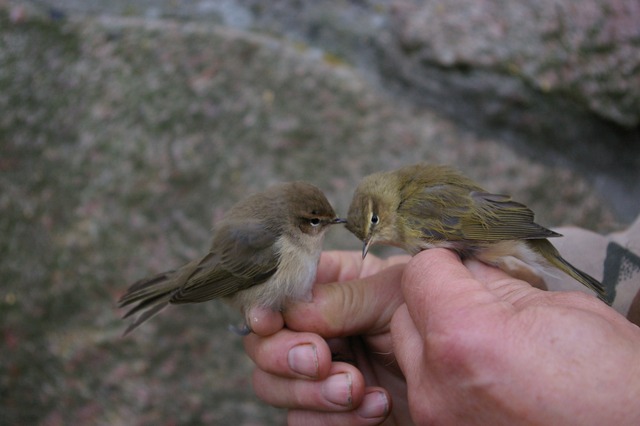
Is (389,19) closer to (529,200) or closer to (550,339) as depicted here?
(529,200)

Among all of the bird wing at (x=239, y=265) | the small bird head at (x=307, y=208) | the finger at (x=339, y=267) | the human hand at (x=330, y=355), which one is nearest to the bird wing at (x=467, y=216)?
the human hand at (x=330, y=355)

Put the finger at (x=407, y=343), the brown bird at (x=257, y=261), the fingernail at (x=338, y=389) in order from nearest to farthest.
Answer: the finger at (x=407, y=343) < the fingernail at (x=338, y=389) < the brown bird at (x=257, y=261)

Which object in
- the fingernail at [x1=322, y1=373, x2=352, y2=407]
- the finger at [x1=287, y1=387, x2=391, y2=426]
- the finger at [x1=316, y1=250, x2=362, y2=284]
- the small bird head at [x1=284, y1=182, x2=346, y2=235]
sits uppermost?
the small bird head at [x1=284, y1=182, x2=346, y2=235]

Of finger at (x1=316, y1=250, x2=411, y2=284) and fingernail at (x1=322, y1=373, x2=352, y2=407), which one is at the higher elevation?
finger at (x1=316, y1=250, x2=411, y2=284)

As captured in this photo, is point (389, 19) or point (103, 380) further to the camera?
point (389, 19)

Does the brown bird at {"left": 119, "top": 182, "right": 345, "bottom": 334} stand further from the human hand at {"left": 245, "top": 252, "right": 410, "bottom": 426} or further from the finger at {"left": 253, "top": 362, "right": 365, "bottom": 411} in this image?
the finger at {"left": 253, "top": 362, "right": 365, "bottom": 411}

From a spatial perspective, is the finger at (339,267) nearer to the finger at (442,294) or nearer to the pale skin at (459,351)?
the pale skin at (459,351)

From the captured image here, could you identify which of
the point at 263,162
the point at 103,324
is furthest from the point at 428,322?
the point at 103,324

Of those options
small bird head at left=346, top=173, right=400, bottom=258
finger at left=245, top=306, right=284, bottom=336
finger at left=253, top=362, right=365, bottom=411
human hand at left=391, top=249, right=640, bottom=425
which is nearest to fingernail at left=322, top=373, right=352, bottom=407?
finger at left=253, top=362, right=365, bottom=411
